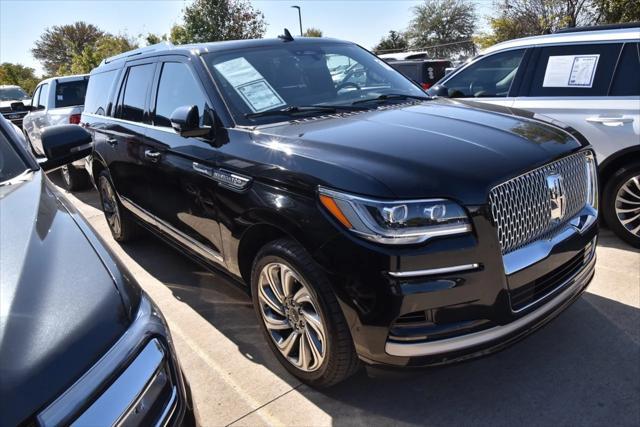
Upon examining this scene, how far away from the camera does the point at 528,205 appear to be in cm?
232

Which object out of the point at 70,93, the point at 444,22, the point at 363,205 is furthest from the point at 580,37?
the point at 444,22

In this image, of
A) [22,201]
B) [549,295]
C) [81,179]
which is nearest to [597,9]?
[81,179]

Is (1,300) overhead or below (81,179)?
overhead

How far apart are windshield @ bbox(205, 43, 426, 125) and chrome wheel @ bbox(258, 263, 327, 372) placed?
0.94 meters

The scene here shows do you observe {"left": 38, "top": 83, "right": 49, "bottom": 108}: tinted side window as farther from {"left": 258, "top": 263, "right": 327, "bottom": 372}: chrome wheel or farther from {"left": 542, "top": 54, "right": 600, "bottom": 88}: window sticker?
{"left": 542, "top": 54, "right": 600, "bottom": 88}: window sticker

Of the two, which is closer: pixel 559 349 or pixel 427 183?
pixel 427 183

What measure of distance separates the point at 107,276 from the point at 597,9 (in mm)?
19989

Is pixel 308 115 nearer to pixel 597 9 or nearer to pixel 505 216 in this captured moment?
pixel 505 216

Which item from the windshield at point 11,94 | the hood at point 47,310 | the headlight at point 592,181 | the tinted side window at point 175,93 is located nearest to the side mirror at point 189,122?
the tinted side window at point 175,93

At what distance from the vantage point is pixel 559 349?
2912 millimetres

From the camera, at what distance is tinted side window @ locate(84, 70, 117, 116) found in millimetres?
4938

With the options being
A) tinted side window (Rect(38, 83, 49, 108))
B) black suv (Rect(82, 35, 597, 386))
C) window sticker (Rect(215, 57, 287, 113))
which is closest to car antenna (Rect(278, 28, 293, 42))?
black suv (Rect(82, 35, 597, 386))

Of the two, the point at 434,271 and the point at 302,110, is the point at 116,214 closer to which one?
the point at 302,110

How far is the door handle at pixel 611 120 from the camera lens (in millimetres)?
4246
